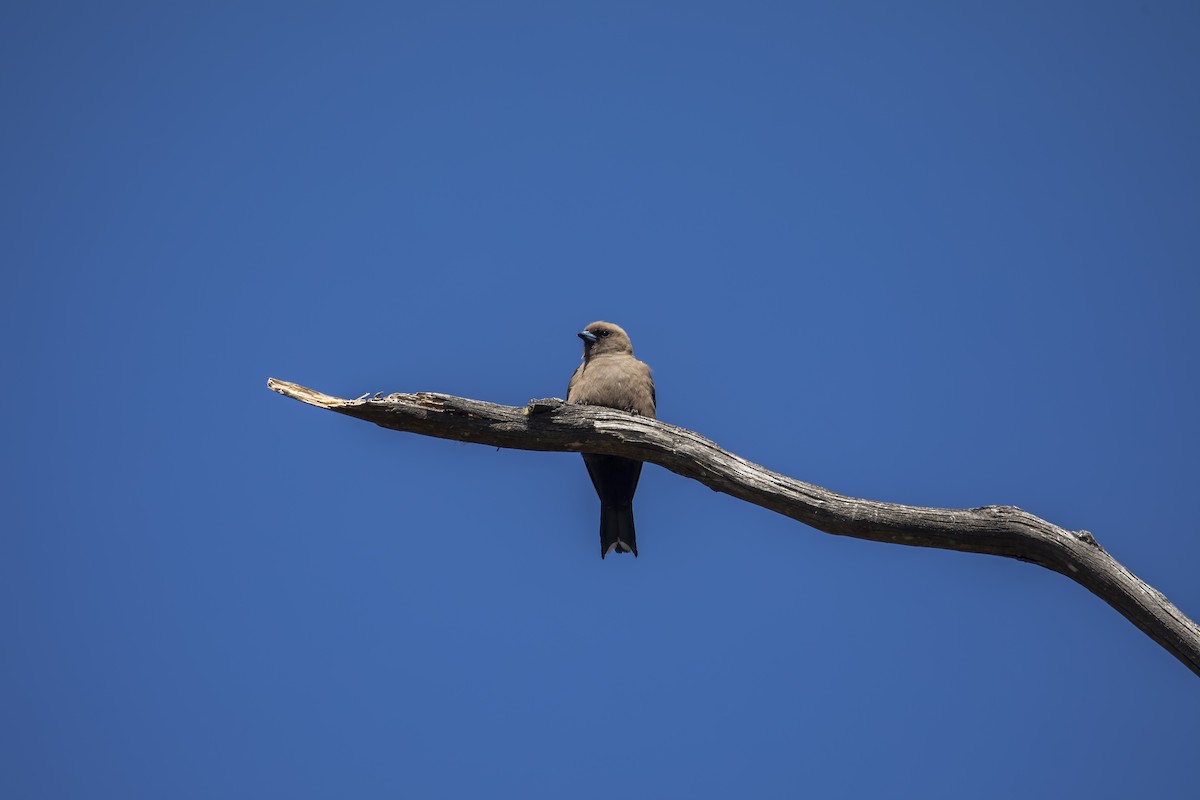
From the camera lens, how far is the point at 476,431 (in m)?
5.32

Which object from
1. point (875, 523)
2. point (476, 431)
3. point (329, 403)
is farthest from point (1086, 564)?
point (329, 403)

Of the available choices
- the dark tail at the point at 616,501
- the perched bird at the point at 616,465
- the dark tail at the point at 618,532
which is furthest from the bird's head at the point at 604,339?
the dark tail at the point at 618,532

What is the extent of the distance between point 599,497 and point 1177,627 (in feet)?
12.3

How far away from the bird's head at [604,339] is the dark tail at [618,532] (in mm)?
1439

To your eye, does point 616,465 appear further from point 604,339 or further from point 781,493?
point 781,493

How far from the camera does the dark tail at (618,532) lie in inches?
283

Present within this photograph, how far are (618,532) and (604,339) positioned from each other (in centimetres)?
171

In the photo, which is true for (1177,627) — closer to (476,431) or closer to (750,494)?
→ (750,494)

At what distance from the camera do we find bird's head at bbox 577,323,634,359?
812cm

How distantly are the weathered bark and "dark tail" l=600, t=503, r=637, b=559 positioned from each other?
5.73 ft

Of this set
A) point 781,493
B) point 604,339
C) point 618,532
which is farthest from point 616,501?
point 781,493

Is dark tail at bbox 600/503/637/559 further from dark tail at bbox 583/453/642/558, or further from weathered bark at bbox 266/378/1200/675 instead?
weathered bark at bbox 266/378/1200/675

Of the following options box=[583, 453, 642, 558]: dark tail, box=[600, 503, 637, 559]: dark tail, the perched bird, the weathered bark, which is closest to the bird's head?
the perched bird

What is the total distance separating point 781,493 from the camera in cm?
519
